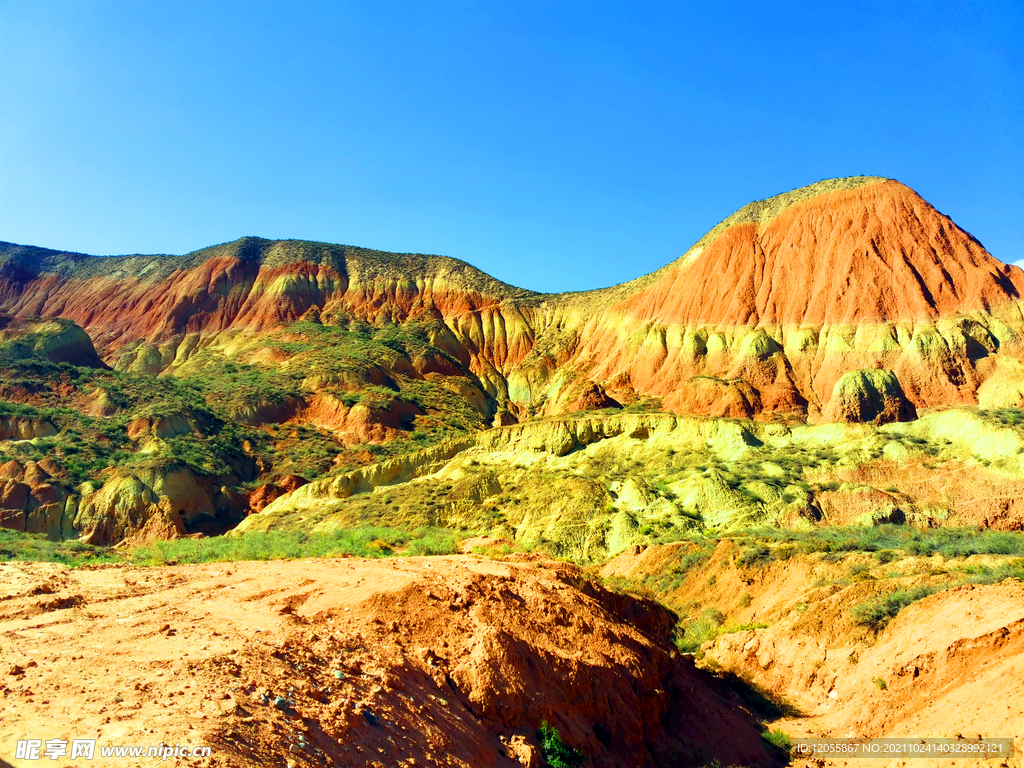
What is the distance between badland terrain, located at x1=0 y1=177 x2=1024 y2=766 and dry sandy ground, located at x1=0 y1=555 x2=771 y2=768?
0.25 ft

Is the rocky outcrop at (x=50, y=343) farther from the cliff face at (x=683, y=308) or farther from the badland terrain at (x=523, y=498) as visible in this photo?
the cliff face at (x=683, y=308)

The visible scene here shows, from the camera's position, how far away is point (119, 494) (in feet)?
146

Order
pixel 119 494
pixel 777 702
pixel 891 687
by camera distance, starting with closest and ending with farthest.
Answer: pixel 891 687 → pixel 777 702 → pixel 119 494

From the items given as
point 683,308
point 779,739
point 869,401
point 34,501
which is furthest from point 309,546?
point 683,308

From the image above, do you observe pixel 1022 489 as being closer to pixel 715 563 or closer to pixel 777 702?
pixel 715 563

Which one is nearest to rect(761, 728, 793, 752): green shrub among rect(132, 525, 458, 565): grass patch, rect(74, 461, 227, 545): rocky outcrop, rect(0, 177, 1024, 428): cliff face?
rect(132, 525, 458, 565): grass patch

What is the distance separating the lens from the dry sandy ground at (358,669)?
28.0 feet

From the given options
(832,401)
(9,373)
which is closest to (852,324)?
(832,401)

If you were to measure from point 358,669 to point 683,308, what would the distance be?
214 ft

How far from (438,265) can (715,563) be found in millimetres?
79224

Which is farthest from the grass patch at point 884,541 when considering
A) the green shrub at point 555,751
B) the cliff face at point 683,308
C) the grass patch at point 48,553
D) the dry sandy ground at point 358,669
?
the cliff face at point 683,308

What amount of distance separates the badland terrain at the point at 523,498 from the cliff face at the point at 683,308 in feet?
1.19

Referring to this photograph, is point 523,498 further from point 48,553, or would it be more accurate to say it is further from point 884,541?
point 48,553

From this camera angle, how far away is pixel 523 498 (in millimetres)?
37688
